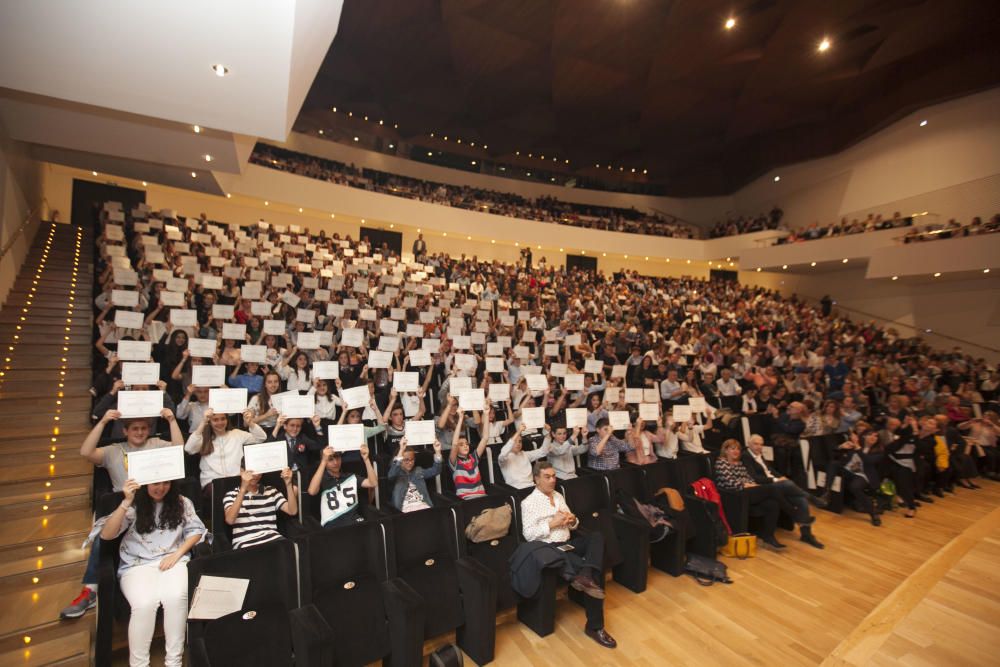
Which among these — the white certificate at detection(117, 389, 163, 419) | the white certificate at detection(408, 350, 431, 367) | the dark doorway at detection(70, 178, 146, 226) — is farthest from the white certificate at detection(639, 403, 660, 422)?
the dark doorway at detection(70, 178, 146, 226)

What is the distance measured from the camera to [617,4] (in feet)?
45.5

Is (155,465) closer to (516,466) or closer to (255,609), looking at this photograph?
(255,609)

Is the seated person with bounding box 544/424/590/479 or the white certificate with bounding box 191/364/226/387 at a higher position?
the white certificate with bounding box 191/364/226/387

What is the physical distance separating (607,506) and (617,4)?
14.3 meters

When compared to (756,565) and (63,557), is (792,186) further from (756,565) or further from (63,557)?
(63,557)

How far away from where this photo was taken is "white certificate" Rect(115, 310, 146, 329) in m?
5.27

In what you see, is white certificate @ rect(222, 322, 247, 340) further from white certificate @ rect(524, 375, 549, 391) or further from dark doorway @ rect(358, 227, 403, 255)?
dark doorway @ rect(358, 227, 403, 255)

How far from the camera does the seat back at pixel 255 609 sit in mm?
2543

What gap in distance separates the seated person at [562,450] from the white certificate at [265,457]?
2.37 m

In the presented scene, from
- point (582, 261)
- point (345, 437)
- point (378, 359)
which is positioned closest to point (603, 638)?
point (345, 437)

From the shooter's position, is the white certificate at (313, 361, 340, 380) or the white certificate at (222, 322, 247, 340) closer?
the white certificate at (313, 361, 340, 380)

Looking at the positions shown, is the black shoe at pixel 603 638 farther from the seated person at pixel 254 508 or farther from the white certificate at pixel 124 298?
the white certificate at pixel 124 298

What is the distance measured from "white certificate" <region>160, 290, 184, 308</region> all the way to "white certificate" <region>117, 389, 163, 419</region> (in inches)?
130

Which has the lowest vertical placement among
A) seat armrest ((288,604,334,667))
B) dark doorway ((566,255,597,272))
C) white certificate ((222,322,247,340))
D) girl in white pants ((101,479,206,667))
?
seat armrest ((288,604,334,667))
